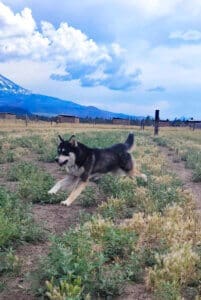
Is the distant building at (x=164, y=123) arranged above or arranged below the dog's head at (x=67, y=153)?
below

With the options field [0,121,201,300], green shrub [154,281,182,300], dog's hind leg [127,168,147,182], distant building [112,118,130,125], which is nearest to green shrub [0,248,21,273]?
field [0,121,201,300]

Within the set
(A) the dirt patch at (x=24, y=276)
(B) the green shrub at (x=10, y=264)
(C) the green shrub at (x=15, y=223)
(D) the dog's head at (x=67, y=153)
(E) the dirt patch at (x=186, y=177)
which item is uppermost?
(D) the dog's head at (x=67, y=153)

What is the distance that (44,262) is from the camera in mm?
5980

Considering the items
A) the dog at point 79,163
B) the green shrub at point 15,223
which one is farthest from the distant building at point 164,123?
the green shrub at point 15,223

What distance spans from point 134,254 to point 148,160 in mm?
11620

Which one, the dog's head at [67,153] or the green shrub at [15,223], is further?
the dog's head at [67,153]

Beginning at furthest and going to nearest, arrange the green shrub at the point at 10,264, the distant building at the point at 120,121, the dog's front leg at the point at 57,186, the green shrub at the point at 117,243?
the distant building at the point at 120,121 < the dog's front leg at the point at 57,186 < the green shrub at the point at 117,243 < the green shrub at the point at 10,264

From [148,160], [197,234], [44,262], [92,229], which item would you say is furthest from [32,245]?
[148,160]

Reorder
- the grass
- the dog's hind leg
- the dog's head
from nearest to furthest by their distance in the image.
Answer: the grass < the dog's head < the dog's hind leg

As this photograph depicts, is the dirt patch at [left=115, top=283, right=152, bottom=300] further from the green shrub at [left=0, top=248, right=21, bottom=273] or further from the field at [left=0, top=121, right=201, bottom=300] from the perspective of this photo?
the green shrub at [left=0, top=248, right=21, bottom=273]

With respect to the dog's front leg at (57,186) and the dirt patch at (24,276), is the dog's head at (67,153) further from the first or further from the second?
the dirt patch at (24,276)

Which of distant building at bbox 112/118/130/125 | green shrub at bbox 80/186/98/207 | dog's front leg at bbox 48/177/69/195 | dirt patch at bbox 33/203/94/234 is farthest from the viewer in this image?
distant building at bbox 112/118/130/125

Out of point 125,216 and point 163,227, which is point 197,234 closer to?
point 163,227

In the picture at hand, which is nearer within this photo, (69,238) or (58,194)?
(69,238)
